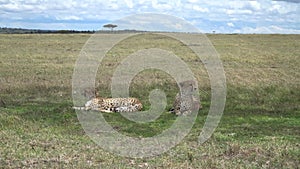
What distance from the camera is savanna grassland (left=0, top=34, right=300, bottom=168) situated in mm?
12418

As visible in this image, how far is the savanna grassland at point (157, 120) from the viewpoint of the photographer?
40.7 ft

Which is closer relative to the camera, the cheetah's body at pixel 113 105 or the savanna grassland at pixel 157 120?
the savanna grassland at pixel 157 120

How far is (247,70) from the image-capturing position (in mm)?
33125

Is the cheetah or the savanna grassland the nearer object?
the savanna grassland

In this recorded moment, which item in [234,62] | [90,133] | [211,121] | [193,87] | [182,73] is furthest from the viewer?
[234,62]

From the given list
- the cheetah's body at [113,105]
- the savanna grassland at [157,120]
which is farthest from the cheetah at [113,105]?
the savanna grassland at [157,120]

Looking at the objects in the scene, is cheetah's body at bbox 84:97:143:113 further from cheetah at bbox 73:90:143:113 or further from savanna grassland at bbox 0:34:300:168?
savanna grassland at bbox 0:34:300:168

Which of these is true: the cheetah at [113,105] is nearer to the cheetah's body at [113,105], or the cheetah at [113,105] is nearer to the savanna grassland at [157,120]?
the cheetah's body at [113,105]

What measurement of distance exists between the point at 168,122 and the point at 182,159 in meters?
6.42

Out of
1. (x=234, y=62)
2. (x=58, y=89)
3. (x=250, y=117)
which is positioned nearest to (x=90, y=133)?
(x=250, y=117)

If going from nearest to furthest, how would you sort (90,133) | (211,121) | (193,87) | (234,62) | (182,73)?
1. (90,133)
2. (211,121)
3. (193,87)
4. (182,73)
5. (234,62)

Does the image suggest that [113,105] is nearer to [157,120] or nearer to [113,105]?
[113,105]

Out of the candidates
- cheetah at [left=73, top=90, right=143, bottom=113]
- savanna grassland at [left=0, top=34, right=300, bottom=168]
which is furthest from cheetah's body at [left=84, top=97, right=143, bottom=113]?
savanna grassland at [left=0, top=34, right=300, bottom=168]

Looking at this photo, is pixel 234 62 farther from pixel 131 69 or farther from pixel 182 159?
pixel 182 159
